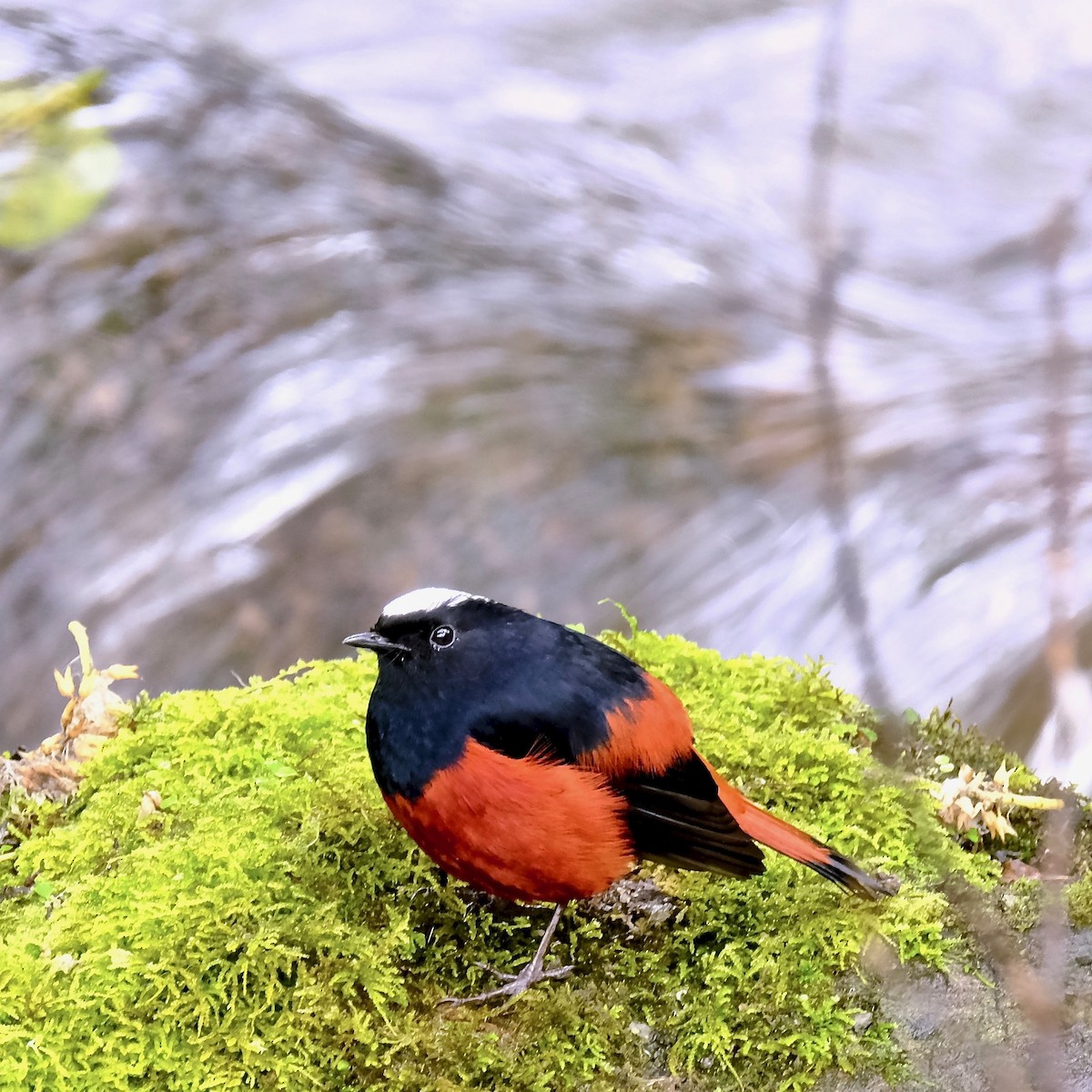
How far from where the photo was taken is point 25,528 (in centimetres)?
468

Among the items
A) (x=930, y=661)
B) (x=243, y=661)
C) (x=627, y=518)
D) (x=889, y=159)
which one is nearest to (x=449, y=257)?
(x=627, y=518)

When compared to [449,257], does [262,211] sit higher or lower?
higher

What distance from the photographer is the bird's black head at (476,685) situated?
1708mm

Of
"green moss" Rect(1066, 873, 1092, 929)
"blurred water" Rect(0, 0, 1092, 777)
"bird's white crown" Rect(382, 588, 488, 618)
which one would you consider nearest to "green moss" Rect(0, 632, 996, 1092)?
"green moss" Rect(1066, 873, 1092, 929)

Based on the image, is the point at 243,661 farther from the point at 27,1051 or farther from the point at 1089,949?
the point at 1089,949

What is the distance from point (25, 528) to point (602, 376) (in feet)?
10.5

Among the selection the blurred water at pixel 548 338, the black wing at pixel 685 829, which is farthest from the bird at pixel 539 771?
the blurred water at pixel 548 338

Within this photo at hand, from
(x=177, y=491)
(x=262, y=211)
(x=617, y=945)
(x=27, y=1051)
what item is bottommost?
(x=177, y=491)

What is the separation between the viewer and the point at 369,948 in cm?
170

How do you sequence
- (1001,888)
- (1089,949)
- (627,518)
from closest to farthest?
(1089,949) < (1001,888) < (627,518)

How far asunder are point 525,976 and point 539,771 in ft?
1.25

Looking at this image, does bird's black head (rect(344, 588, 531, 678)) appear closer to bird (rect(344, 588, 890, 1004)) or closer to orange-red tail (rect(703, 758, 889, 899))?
bird (rect(344, 588, 890, 1004))

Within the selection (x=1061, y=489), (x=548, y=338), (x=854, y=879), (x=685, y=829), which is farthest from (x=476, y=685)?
(x=548, y=338)

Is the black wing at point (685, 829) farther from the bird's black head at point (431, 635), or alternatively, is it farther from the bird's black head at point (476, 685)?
the bird's black head at point (431, 635)
